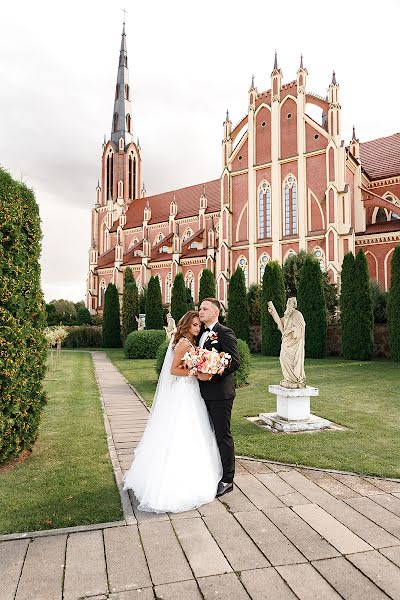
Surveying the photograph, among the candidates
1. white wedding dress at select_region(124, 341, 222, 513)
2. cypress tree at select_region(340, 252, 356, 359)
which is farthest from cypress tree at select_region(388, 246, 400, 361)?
white wedding dress at select_region(124, 341, 222, 513)

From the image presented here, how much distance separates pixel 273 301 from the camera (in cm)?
2291

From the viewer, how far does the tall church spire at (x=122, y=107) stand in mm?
57656

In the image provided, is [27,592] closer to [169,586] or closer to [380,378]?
[169,586]

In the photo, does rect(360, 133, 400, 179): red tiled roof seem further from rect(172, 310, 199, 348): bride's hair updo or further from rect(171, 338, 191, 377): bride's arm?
rect(171, 338, 191, 377): bride's arm

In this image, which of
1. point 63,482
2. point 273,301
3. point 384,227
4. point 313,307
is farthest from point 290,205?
point 63,482

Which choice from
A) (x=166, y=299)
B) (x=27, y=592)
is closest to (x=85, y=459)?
(x=27, y=592)

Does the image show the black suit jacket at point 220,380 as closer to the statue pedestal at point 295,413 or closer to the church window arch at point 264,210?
the statue pedestal at point 295,413

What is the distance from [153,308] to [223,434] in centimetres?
2832

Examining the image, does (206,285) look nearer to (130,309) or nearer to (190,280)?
(130,309)

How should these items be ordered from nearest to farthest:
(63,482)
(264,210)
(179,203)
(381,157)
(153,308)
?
(63,482)
(153,308)
(264,210)
(381,157)
(179,203)

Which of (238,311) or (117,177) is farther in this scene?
(117,177)

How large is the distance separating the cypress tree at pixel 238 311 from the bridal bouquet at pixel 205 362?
67.0 feet

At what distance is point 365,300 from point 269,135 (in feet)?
64.5

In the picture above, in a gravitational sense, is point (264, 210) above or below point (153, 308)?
above
